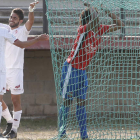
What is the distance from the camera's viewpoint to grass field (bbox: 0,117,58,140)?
5181 mm

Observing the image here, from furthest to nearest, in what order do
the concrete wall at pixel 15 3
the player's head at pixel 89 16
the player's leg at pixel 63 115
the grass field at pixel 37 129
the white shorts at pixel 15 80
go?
the concrete wall at pixel 15 3, the grass field at pixel 37 129, the white shorts at pixel 15 80, the player's leg at pixel 63 115, the player's head at pixel 89 16

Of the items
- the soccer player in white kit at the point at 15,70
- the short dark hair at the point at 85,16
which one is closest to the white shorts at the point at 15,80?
the soccer player in white kit at the point at 15,70

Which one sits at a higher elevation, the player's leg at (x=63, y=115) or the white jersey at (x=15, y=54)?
the white jersey at (x=15, y=54)

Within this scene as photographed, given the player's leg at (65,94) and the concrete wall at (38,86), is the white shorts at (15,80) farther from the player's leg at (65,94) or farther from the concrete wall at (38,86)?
the concrete wall at (38,86)

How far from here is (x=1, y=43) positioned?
404 centimetres

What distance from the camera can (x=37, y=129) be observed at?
590 cm

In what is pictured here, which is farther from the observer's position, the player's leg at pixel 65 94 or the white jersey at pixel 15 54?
the white jersey at pixel 15 54

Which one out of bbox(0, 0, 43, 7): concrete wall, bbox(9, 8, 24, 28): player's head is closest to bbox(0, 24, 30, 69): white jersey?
bbox(9, 8, 24, 28): player's head

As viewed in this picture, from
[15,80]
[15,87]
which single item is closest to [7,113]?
[15,87]

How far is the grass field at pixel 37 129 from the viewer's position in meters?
5.18

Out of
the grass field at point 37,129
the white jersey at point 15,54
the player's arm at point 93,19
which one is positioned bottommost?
the grass field at point 37,129

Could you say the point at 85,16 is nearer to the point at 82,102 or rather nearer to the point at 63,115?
the point at 82,102

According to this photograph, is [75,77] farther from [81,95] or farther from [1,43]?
[1,43]

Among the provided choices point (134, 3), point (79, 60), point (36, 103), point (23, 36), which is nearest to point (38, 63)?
point (36, 103)
